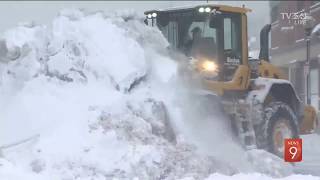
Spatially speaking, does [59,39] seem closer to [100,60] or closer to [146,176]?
[100,60]

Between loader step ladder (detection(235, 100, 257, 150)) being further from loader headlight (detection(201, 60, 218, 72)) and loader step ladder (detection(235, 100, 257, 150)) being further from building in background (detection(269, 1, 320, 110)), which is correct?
building in background (detection(269, 1, 320, 110))

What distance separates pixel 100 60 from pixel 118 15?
1024 mm

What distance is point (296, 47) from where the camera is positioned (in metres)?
17.1

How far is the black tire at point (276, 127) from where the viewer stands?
11258 millimetres

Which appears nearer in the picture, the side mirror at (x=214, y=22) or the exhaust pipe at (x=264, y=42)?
the side mirror at (x=214, y=22)

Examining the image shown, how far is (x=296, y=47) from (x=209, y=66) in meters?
6.94

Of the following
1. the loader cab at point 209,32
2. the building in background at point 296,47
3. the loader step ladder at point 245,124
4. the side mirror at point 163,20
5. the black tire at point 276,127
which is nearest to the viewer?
the loader step ladder at point 245,124

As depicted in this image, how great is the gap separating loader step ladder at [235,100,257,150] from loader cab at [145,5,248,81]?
21.5 inches

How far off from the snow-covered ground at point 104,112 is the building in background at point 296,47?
5128mm

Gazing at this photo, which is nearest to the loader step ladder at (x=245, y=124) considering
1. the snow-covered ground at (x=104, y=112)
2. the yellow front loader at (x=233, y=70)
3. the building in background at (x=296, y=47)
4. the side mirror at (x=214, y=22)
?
the yellow front loader at (x=233, y=70)

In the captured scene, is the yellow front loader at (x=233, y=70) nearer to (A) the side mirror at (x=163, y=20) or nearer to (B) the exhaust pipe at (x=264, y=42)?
(A) the side mirror at (x=163, y=20)

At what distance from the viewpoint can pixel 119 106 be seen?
348 inches

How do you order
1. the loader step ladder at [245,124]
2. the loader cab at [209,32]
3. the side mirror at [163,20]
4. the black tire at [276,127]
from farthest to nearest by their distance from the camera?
the side mirror at [163,20] → the black tire at [276,127] → the loader cab at [209,32] → the loader step ladder at [245,124]

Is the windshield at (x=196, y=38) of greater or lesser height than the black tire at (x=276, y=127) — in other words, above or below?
above
